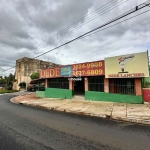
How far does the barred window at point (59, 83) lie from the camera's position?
1739 centimetres

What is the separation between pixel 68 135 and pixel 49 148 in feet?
4.11

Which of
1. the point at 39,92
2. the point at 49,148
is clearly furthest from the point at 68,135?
the point at 39,92

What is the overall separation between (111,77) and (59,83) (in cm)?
754

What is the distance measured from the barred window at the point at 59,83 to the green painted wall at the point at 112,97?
143 inches

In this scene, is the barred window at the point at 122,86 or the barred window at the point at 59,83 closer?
the barred window at the point at 122,86

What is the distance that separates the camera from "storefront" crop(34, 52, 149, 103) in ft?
38.8

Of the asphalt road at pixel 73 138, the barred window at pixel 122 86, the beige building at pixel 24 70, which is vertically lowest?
the asphalt road at pixel 73 138

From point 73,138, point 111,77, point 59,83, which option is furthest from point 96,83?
point 73,138

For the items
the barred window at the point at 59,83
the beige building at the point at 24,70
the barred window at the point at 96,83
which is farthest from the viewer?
the beige building at the point at 24,70

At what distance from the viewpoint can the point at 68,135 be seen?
17.3ft

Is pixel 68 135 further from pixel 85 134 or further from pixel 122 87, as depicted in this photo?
pixel 122 87

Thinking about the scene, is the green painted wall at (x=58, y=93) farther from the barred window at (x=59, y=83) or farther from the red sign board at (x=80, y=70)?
the red sign board at (x=80, y=70)

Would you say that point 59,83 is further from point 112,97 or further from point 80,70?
point 112,97

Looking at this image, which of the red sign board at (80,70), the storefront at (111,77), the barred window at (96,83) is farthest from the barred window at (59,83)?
the barred window at (96,83)
